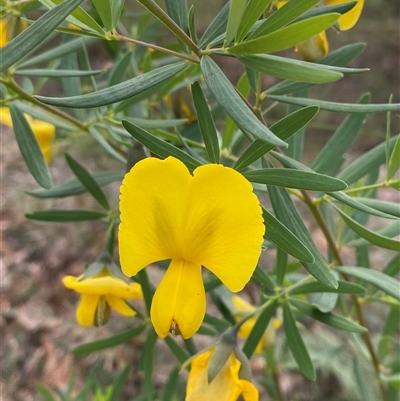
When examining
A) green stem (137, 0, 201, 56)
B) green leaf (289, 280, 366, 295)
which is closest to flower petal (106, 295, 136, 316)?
green leaf (289, 280, 366, 295)

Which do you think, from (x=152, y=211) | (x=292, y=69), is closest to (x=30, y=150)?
(x=152, y=211)

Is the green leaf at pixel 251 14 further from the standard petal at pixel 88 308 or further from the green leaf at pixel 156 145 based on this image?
the standard petal at pixel 88 308

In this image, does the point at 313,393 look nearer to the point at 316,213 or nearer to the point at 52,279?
the point at 52,279

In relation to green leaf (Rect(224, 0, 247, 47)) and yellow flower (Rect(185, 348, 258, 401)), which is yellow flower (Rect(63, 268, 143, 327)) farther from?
green leaf (Rect(224, 0, 247, 47))

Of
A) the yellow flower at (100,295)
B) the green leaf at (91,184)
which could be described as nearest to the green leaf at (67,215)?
the green leaf at (91,184)

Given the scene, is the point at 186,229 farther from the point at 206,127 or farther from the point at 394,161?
the point at 394,161

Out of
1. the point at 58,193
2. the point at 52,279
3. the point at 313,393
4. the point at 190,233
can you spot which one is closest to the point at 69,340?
the point at 52,279
